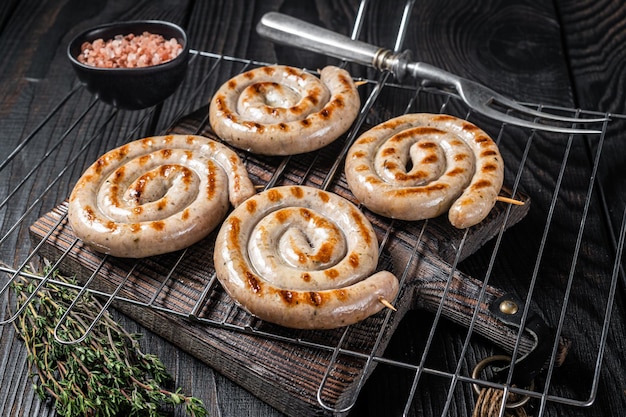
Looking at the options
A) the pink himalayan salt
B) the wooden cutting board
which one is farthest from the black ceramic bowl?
the wooden cutting board

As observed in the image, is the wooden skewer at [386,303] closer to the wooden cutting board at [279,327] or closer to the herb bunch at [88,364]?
the wooden cutting board at [279,327]

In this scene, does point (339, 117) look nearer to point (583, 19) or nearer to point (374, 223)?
point (374, 223)

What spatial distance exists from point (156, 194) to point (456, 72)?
265 cm

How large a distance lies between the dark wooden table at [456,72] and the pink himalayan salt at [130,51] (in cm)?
38

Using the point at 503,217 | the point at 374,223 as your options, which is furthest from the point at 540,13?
the point at 374,223

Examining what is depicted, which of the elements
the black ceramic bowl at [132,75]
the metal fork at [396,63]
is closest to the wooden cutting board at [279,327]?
the metal fork at [396,63]

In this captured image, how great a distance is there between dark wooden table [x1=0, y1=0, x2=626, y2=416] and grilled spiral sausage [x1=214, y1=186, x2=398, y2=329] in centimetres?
46

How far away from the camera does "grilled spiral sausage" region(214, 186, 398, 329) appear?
3365 millimetres

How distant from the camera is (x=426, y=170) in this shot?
4020 mm

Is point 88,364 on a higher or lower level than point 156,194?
lower

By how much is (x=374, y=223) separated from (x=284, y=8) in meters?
2.82

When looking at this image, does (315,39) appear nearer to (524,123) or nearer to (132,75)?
(132,75)

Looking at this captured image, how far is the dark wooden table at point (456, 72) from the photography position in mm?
→ 3629

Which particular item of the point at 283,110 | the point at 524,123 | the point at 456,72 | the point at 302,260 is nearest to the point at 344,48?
the point at 283,110
